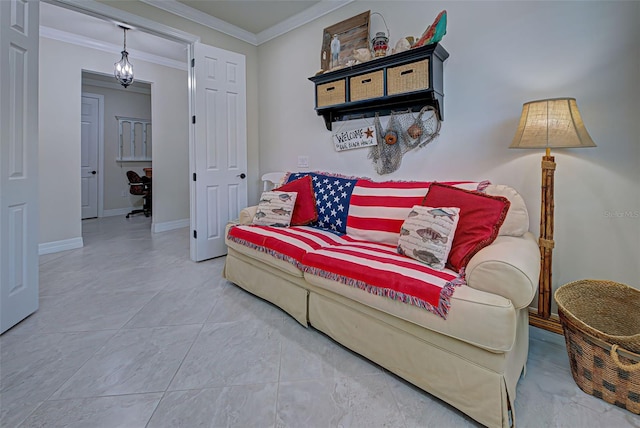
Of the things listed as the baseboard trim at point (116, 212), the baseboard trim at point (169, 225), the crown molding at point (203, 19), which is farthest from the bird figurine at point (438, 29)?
the baseboard trim at point (116, 212)

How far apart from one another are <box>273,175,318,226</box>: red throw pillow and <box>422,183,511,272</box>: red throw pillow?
1162 mm

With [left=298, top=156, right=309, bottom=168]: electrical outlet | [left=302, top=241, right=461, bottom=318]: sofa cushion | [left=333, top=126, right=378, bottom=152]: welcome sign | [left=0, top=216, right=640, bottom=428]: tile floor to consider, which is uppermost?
[left=333, top=126, right=378, bottom=152]: welcome sign

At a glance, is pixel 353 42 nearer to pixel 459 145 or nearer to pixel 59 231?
pixel 459 145

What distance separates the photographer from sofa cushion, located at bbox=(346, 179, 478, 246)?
2.09 metres

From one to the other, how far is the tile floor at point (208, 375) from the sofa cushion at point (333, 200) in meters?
0.78

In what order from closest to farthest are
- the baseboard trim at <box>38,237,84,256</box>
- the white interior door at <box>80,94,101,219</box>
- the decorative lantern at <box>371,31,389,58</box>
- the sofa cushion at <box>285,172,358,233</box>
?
the decorative lantern at <box>371,31,389,58</box> < the sofa cushion at <box>285,172,358,233</box> < the baseboard trim at <box>38,237,84,256</box> < the white interior door at <box>80,94,101,219</box>

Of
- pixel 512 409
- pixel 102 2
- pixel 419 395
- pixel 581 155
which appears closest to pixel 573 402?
pixel 512 409

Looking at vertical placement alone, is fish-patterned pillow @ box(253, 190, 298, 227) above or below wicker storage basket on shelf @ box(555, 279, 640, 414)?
above

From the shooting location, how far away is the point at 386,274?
1489mm

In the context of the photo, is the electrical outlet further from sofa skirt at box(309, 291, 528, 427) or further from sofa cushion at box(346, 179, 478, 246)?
sofa skirt at box(309, 291, 528, 427)

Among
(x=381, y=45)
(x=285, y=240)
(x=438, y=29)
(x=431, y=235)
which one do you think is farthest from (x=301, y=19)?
(x=431, y=235)

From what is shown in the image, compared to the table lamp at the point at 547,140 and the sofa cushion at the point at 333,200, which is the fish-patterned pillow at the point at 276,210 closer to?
the sofa cushion at the point at 333,200

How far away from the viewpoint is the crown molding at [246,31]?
2.97m

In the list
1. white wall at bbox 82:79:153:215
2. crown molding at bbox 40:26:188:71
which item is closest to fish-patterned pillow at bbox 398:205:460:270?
crown molding at bbox 40:26:188:71
